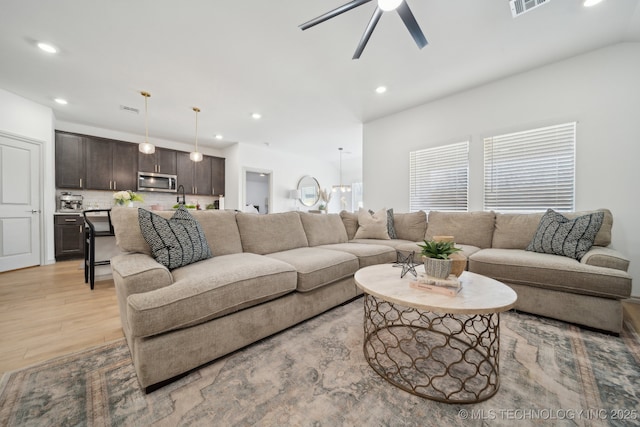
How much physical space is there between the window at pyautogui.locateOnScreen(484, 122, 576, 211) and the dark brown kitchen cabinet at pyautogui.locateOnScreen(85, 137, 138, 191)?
6.65 metres

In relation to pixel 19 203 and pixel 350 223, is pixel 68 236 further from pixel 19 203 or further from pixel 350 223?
pixel 350 223

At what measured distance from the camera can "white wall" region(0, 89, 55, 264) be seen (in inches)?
134

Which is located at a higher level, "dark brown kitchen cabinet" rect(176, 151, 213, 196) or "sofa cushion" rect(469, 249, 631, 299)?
"dark brown kitchen cabinet" rect(176, 151, 213, 196)

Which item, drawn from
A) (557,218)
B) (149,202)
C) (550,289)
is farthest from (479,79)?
(149,202)

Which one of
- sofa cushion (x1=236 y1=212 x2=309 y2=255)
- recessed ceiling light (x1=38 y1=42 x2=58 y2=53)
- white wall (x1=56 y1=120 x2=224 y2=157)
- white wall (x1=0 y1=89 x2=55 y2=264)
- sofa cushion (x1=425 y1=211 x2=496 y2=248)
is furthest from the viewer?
white wall (x1=56 y1=120 x2=224 y2=157)

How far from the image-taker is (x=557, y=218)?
226cm

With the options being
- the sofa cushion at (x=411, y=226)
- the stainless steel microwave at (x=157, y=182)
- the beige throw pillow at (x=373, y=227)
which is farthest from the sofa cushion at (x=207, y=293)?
the stainless steel microwave at (x=157, y=182)

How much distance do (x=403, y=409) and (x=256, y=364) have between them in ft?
2.63

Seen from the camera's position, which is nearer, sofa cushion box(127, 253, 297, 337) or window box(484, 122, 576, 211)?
sofa cushion box(127, 253, 297, 337)

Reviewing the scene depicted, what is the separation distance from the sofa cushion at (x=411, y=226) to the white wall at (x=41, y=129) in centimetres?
574

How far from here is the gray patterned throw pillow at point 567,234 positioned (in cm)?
204

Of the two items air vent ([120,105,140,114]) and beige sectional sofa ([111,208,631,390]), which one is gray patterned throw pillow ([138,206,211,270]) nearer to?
beige sectional sofa ([111,208,631,390])

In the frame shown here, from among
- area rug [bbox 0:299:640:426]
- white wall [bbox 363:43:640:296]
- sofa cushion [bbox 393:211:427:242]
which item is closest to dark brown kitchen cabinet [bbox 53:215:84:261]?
area rug [bbox 0:299:640:426]

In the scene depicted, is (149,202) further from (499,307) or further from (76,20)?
(499,307)
